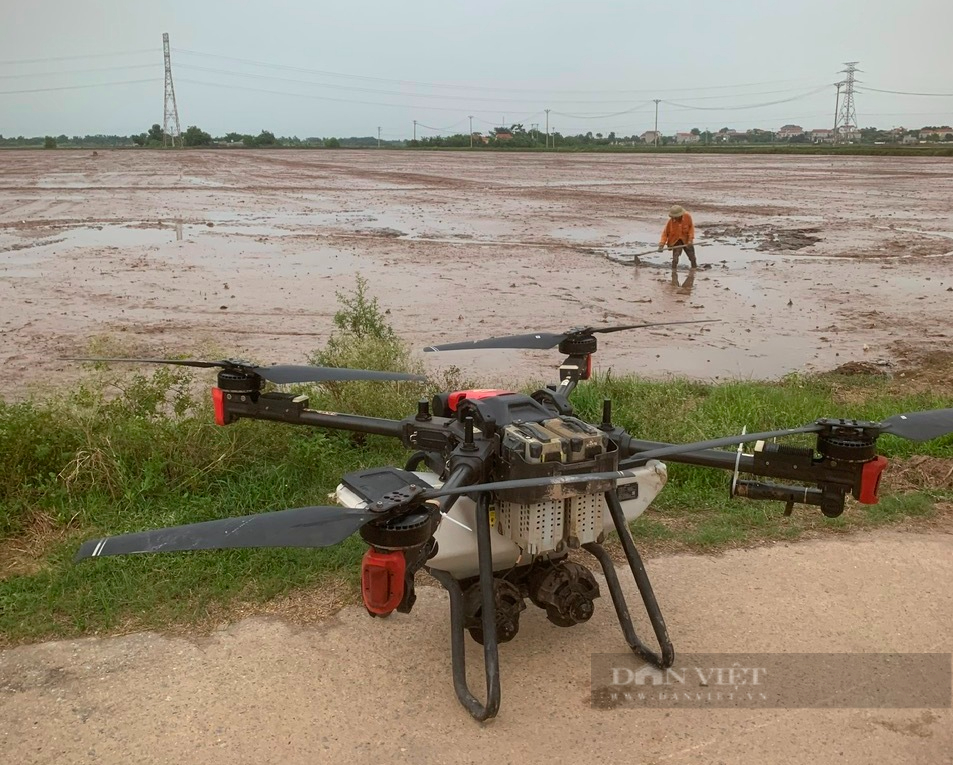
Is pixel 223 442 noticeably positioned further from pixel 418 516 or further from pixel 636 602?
pixel 418 516

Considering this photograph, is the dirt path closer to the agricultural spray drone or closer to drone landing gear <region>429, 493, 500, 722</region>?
drone landing gear <region>429, 493, 500, 722</region>

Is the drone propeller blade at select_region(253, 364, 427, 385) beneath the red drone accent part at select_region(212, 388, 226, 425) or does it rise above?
above

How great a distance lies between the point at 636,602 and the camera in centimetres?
494

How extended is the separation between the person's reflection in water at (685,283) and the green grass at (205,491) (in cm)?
751

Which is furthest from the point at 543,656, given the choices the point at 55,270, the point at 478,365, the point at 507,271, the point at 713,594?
the point at 55,270

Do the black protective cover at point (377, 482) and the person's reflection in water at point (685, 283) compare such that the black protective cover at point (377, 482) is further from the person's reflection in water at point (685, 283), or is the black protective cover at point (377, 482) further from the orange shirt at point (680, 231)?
the orange shirt at point (680, 231)

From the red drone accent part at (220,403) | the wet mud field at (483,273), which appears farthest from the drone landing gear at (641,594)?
the wet mud field at (483,273)

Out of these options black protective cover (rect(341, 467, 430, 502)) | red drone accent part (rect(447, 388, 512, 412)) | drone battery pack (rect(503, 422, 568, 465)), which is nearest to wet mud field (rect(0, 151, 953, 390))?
red drone accent part (rect(447, 388, 512, 412))

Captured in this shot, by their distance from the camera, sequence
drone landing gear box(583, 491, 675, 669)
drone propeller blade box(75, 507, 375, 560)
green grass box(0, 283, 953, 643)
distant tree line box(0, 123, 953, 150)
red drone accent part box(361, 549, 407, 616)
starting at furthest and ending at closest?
1. distant tree line box(0, 123, 953, 150)
2. green grass box(0, 283, 953, 643)
3. drone landing gear box(583, 491, 675, 669)
4. red drone accent part box(361, 549, 407, 616)
5. drone propeller blade box(75, 507, 375, 560)

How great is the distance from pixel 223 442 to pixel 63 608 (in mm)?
1882

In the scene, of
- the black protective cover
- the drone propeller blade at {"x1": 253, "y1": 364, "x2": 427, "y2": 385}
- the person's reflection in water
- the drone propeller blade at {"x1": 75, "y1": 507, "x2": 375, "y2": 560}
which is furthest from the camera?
the person's reflection in water

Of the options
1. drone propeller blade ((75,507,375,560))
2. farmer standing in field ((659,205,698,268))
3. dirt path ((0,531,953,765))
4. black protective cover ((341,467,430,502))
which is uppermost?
black protective cover ((341,467,430,502))

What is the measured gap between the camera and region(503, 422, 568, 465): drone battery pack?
3498mm

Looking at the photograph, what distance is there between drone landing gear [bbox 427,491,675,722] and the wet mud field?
5.69 m
